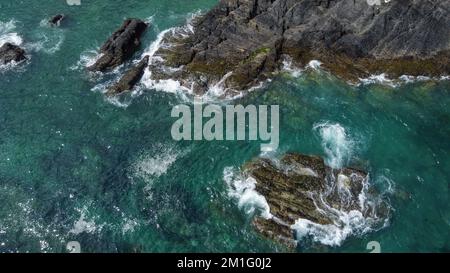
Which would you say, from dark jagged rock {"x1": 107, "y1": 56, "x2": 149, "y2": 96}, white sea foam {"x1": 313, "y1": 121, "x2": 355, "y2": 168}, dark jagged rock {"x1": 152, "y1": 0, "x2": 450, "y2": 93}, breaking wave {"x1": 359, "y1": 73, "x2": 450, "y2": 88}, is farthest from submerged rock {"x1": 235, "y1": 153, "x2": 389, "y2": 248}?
dark jagged rock {"x1": 107, "y1": 56, "x2": 149, "y2": 96}

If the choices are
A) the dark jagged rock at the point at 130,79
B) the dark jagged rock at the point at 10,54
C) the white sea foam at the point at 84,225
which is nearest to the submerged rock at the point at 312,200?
the white sea foam at the point at 84,225

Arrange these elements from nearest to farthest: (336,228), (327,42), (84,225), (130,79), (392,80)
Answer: (336,228) → (84,225) → (130,79) → (392,80) → (327,42)

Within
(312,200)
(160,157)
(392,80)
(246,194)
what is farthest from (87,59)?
(392,80)

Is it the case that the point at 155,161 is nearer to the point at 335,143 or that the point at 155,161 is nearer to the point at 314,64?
the point at 335,143

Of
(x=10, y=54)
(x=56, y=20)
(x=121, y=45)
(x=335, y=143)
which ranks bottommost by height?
(x=335, y=143)

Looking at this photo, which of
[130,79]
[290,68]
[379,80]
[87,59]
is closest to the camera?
[130,79]

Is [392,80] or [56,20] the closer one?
[392,80]
